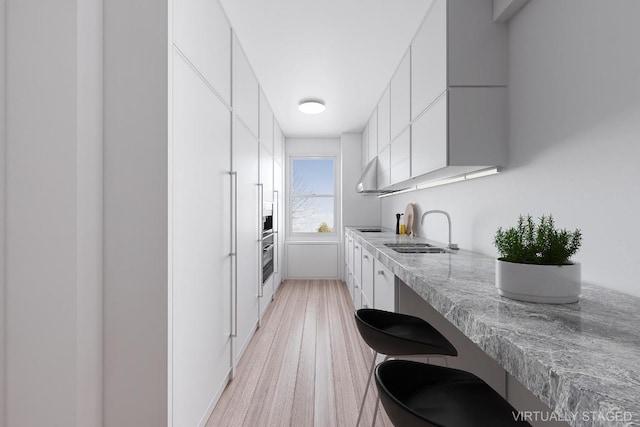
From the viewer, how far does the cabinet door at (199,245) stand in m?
1.48

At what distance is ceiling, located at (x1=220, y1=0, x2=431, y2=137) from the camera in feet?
7.15

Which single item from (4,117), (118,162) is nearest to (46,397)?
(118,162)

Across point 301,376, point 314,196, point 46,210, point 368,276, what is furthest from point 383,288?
point 314,196

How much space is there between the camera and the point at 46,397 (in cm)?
130

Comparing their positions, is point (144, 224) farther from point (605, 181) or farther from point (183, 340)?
point (605, 181)

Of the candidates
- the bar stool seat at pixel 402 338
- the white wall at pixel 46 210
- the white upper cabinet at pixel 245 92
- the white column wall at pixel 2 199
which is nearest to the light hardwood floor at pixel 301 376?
the bar stool seat at pixel 402 338

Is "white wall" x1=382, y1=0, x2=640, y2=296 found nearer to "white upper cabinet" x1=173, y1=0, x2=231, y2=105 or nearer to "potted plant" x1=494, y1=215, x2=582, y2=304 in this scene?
"potted plant" x1=494, y1=215, x2=582, y2=304

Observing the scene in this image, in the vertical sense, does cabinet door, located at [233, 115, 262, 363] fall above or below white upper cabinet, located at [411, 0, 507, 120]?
below

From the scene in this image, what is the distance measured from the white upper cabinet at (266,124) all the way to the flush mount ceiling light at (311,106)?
42 centimetres

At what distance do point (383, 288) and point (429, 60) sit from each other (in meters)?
1.55

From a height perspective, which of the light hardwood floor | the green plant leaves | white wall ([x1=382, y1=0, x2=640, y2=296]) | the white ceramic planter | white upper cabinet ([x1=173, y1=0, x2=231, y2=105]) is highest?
white upper cabinet ([x1=173, y1=0, x2=231, y2=105])

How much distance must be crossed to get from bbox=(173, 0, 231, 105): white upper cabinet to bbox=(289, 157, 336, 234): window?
358cm

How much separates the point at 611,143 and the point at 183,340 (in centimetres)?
197

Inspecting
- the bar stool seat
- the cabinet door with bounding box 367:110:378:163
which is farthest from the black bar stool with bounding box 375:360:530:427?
the cabinet door with bounding box 367:110:378:163
